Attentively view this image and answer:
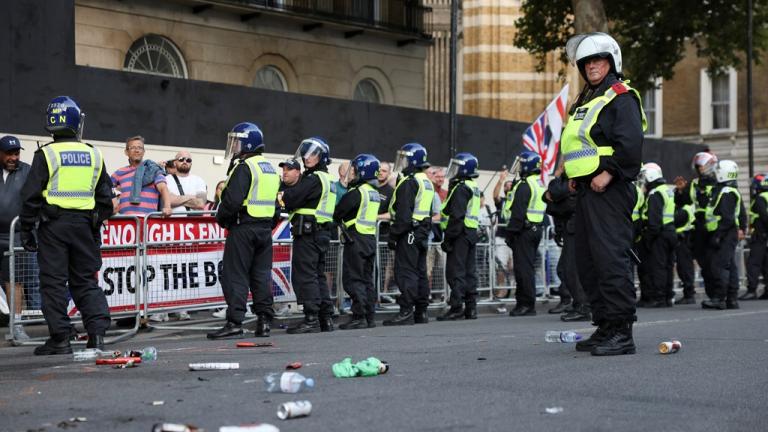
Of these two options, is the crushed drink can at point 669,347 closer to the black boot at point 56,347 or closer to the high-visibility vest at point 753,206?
the black boot at point 56,347

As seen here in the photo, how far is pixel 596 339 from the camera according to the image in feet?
30.6

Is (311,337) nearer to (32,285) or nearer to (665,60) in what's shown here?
(32,285)

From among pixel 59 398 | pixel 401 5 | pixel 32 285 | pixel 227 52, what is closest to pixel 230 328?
pixel 32 285

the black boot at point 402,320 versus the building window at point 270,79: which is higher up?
the building window at point 270,79

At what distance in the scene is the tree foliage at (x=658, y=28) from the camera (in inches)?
1312

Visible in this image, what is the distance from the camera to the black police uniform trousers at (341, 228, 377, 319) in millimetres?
14406

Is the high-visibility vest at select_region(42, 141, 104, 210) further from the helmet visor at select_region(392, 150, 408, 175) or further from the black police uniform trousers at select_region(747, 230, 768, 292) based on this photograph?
the black police uniform trousers at select_region(747, 230, 768, 292)

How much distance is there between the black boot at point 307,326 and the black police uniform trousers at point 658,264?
730 cm

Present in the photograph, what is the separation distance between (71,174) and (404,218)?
5219 mm

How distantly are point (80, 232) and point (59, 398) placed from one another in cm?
386

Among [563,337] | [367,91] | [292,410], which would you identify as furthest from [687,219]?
[292,410]

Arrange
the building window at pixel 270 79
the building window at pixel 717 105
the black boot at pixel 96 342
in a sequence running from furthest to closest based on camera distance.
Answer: the building window at pixel 717 105, the building window at pixel 270 79, the black boot at pixel 96 342

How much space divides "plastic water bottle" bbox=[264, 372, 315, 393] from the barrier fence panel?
5.40 m

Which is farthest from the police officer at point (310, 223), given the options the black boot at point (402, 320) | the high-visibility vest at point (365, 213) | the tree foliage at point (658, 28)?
the tree foliage at point (658, 28)
